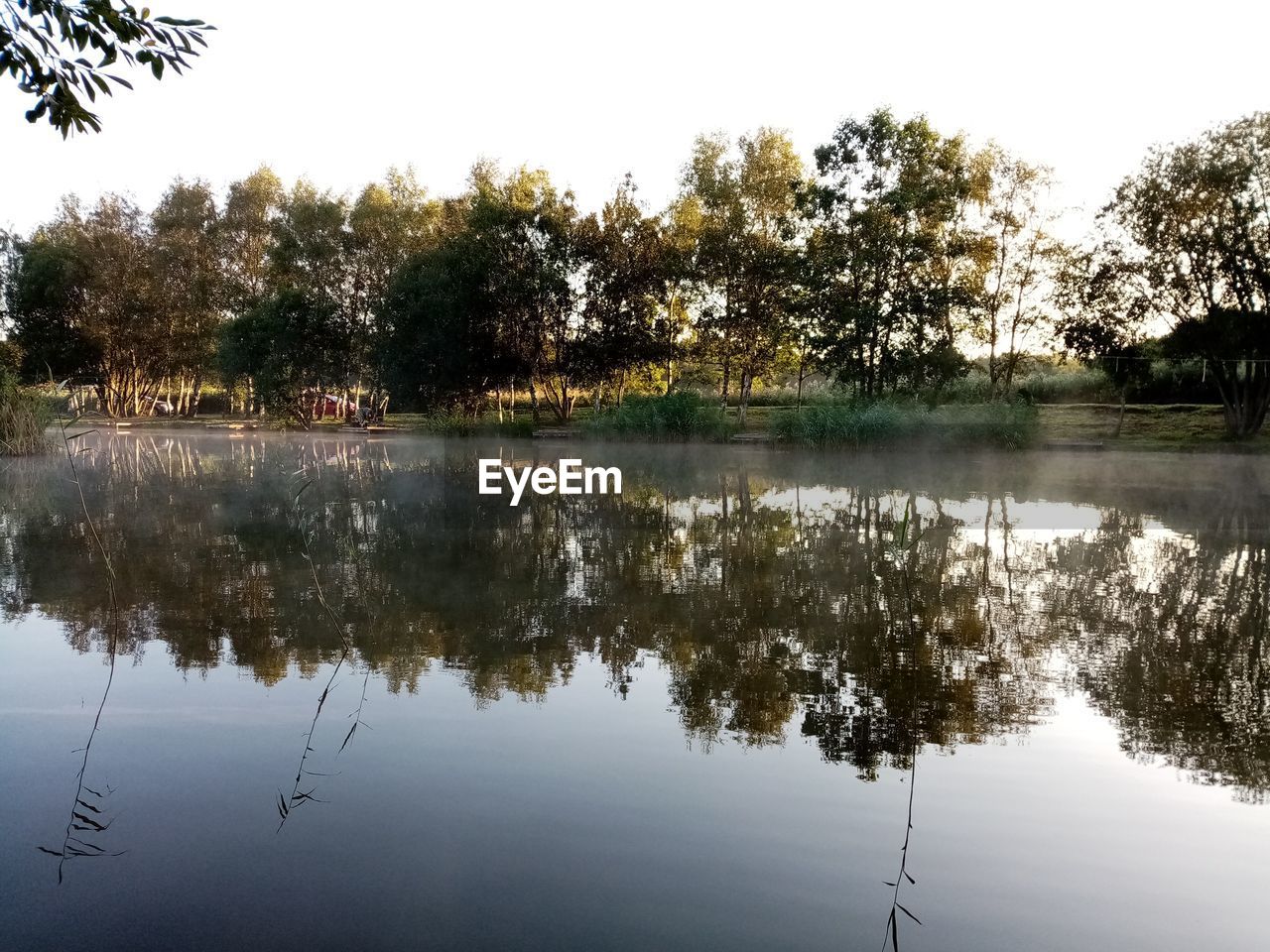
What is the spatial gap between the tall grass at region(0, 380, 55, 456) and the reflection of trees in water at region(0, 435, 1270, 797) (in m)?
10.1

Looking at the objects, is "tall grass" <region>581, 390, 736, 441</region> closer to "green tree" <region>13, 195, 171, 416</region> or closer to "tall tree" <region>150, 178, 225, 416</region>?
"tall tree" <region>150, 178, 225, 416</region>

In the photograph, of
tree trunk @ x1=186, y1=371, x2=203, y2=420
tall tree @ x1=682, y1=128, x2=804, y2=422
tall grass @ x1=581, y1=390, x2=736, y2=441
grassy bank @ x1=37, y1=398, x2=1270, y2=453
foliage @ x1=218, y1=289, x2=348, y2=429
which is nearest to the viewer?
grassy bank @ x1=37, y1=398, x2=1270, y2=453

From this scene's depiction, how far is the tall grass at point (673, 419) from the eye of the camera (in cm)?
2814

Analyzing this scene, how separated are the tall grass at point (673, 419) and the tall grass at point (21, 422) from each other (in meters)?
15.4

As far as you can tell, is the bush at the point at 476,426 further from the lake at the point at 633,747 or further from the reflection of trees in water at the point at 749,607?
the lake at the point at 633,747

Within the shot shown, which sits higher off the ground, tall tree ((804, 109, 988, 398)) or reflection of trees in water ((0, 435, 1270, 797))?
tall tree ((804, 109, 988, 398))

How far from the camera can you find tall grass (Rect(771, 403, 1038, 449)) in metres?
24.7

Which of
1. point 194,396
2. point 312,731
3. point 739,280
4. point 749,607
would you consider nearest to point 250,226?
point 194,396

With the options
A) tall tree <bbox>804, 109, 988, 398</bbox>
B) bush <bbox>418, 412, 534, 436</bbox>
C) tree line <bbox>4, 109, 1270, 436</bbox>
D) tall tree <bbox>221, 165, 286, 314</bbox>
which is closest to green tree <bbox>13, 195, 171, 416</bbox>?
tree line <bbox>4, 109, 1270, 436</bbox>

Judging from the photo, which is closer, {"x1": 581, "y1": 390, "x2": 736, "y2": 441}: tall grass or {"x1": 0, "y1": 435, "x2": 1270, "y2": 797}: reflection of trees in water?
{"x1": 0, "y1": 435, "x2": 1270, "y2": 797}: reflection of trees in water

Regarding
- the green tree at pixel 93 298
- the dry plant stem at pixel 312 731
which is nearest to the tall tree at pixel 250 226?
the green tree at pixel 93 298

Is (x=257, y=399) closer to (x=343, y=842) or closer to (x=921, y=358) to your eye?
(x=921, y=358)

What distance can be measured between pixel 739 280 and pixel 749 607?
26.3m

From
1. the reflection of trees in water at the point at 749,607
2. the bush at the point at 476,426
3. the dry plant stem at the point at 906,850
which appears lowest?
the dry plant stem at the point at 906,850
